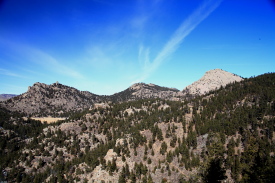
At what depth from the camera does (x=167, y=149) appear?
74250 mm

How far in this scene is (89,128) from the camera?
396 ft

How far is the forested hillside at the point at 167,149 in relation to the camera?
50.2 m

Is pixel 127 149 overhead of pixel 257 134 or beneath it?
beneath

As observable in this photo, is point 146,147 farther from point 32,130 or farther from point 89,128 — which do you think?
point 32,130

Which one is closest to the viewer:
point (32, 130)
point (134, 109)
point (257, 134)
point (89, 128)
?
point (257, 134)

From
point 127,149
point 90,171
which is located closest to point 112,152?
point 127,149

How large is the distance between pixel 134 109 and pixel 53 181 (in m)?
87.8

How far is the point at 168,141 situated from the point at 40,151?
255 ft

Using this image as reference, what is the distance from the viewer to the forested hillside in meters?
50.2

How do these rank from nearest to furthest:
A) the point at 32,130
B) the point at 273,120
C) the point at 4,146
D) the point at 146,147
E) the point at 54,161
Result: 1. the point at 273,120
2. the point at 146,147
3. the point at 54,161
4. the point at 4,146
5. the point at 32,130

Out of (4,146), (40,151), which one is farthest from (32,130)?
(40,151)

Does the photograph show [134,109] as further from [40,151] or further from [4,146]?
[4,146]

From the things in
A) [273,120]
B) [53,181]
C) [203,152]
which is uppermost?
[273,120]

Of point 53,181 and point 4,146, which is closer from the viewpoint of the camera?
point 53,181
